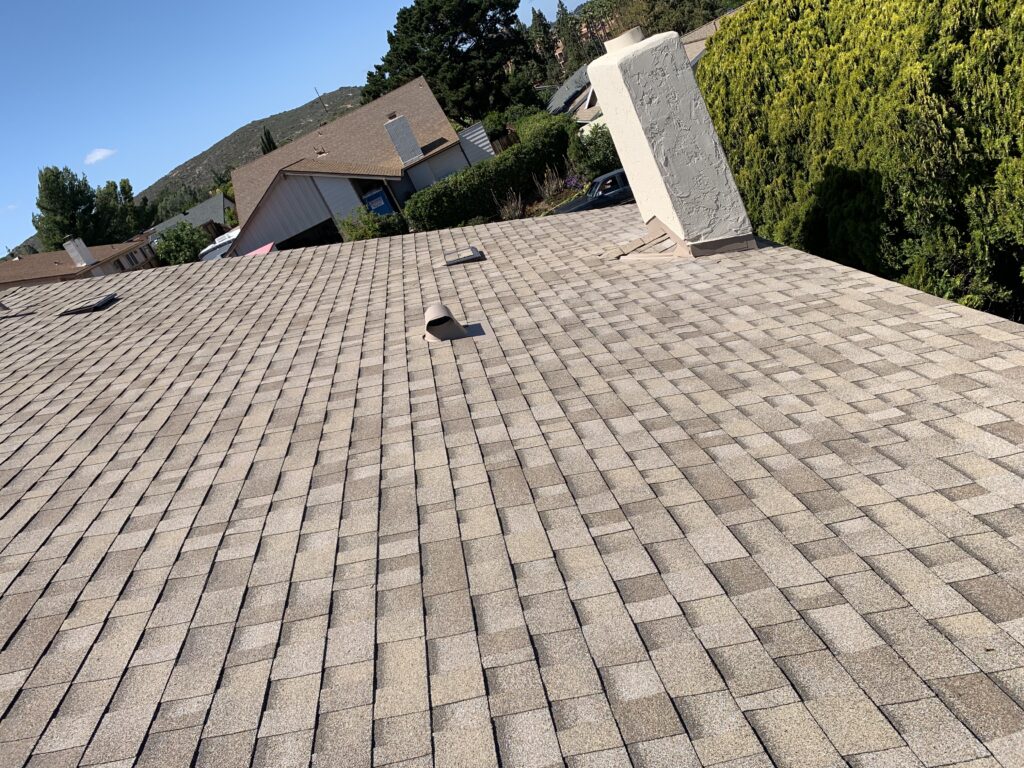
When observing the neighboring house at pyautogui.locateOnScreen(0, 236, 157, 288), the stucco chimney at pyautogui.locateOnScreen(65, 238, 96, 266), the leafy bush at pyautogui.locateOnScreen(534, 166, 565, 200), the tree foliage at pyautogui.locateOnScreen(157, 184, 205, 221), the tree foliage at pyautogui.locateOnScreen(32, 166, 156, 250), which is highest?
the tree foliage at pyautogui.locateOnScreen(157, 184, 205, 221)

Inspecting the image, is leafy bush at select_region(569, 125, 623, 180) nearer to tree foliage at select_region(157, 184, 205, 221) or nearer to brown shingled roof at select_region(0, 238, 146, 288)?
brown shingled roof at select_region(0, 238, 146, 288)

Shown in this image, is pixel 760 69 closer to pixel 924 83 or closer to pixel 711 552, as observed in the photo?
pixel 924 83

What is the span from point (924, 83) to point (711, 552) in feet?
27.3

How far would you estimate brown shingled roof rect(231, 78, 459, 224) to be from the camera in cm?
3994

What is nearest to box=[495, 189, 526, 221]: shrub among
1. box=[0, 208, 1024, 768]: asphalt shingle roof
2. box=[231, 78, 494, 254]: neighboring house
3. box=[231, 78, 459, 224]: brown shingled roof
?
box=[231, 78, 494, 254]: neighboring house

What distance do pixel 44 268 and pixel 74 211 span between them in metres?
20.1

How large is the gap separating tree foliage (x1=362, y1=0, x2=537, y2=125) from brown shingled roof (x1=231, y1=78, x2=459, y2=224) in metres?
23.6

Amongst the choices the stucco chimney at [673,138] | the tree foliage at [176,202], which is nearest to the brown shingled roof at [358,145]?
the stucco chimney at [673,138]

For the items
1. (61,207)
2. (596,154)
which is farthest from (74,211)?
(596,154)

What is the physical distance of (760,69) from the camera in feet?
44.1

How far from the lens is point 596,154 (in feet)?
114

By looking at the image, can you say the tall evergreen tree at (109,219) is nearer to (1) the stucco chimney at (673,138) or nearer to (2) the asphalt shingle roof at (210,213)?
(2) the asphalt shingle roof at (210,213)

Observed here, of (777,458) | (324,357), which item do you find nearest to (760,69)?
(324,357)

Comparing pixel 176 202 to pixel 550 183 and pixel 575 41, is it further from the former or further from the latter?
pixel 550 183
